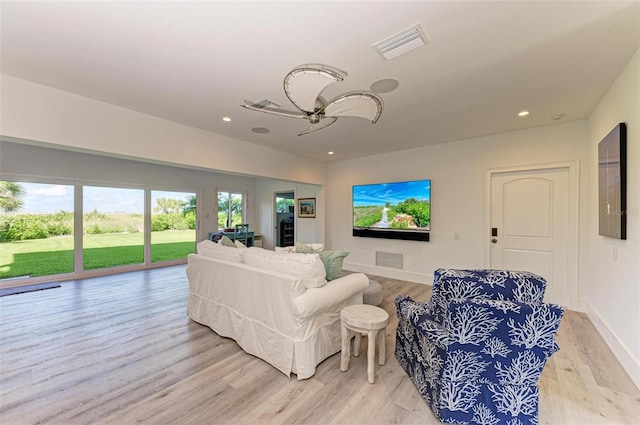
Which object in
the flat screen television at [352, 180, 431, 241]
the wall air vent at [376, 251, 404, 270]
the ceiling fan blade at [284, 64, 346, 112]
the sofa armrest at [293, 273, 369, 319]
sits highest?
the ceiling fan blade at [284, 64, 346, 112]

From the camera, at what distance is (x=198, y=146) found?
3922 millimetres

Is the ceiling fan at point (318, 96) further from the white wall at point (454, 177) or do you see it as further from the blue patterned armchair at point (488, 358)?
the white wall at point (454, 177)

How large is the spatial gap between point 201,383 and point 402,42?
3094 mm

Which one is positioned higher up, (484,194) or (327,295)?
(484,194)

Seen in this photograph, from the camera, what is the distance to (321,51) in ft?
6.64

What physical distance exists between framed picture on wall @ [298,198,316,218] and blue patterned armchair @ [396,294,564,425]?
5.02 m

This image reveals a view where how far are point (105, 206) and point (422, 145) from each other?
6.81 m

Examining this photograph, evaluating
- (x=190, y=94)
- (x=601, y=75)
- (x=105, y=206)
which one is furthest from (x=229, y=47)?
(x=105, y=206)

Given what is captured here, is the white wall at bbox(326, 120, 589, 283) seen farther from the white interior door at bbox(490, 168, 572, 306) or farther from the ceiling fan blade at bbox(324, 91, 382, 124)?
the ceiling fan blade at bbox(324, 91, 382, 124)

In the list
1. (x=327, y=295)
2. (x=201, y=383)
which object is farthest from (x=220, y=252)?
(x=327, y=295)

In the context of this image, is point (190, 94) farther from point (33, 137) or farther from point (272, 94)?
point (33, 137)

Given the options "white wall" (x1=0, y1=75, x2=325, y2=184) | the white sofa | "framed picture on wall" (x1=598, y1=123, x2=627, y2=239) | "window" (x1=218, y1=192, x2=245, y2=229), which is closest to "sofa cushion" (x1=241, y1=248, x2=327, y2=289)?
the white sofa

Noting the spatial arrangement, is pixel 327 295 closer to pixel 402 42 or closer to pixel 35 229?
pixel 402 42

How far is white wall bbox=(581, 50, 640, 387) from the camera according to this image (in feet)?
6.86
